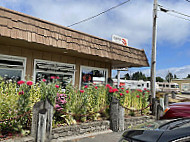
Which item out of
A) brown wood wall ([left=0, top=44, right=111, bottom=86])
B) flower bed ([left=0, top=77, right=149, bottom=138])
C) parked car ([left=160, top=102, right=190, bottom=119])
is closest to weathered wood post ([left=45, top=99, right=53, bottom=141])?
flower bed ([left=0, top=77, right=149, bottom=138])

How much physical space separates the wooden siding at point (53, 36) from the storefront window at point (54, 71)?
0.34m

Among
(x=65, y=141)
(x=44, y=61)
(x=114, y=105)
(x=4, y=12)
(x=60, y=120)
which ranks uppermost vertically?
(x=4, y=12)

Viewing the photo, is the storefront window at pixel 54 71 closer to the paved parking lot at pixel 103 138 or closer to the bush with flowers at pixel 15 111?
the bush with flowers at pixel 15 111

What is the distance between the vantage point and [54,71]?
7418 millimetres

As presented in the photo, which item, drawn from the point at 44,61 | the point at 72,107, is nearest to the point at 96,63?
the point at 44,61

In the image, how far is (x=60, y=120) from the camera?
15.8 ft

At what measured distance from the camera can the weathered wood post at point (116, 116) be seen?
18.2 feet

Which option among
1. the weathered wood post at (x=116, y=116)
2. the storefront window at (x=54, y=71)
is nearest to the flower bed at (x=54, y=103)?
the weathered wood post at (x=116, y=116)

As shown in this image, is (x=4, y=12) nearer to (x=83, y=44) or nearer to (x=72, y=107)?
(x=83, y=44)

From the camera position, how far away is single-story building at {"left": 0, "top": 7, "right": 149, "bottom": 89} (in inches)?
200

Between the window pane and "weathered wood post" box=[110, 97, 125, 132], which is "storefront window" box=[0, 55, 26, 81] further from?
"weathered wood post" box=[110, 97, 125, 132]

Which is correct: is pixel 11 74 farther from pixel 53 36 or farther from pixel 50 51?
pixel 53 36

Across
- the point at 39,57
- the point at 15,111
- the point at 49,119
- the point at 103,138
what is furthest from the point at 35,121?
the point at 39,57

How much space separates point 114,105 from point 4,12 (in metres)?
4.65
